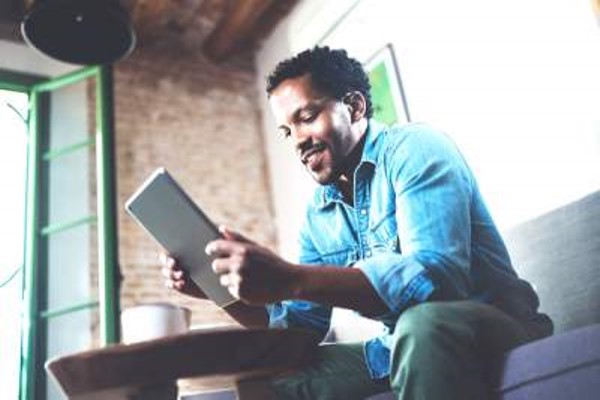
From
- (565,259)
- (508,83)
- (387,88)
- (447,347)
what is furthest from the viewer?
(387,88)

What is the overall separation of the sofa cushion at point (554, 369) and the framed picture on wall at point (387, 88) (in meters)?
2.11

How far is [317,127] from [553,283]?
3.13 ft

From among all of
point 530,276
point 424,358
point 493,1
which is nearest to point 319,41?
point 493,1

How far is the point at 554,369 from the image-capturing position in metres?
1.11

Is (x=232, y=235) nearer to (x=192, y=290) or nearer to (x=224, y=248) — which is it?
(x=224, y=248)

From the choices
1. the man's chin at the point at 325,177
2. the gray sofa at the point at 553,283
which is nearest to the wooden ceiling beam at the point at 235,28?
the gray sofa at the point at 553,283

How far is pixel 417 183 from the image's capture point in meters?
1.33

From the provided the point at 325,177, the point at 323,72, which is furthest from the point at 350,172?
the point at 323,72

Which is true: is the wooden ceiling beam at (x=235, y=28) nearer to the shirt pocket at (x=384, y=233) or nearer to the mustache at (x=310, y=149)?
the mustache at (x=310, y=149)

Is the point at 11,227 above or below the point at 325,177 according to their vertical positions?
above

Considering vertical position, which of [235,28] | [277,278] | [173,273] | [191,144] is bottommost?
[277,278]

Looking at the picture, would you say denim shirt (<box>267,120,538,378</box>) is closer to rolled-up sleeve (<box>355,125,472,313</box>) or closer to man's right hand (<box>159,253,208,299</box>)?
rolled-up sleeve (<box>355,125,472,313</box>)

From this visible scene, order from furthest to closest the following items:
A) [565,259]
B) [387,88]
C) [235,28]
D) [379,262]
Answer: [235,28], [387,88], [565,259], [379,262]

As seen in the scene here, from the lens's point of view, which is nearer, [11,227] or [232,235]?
[232,235]
